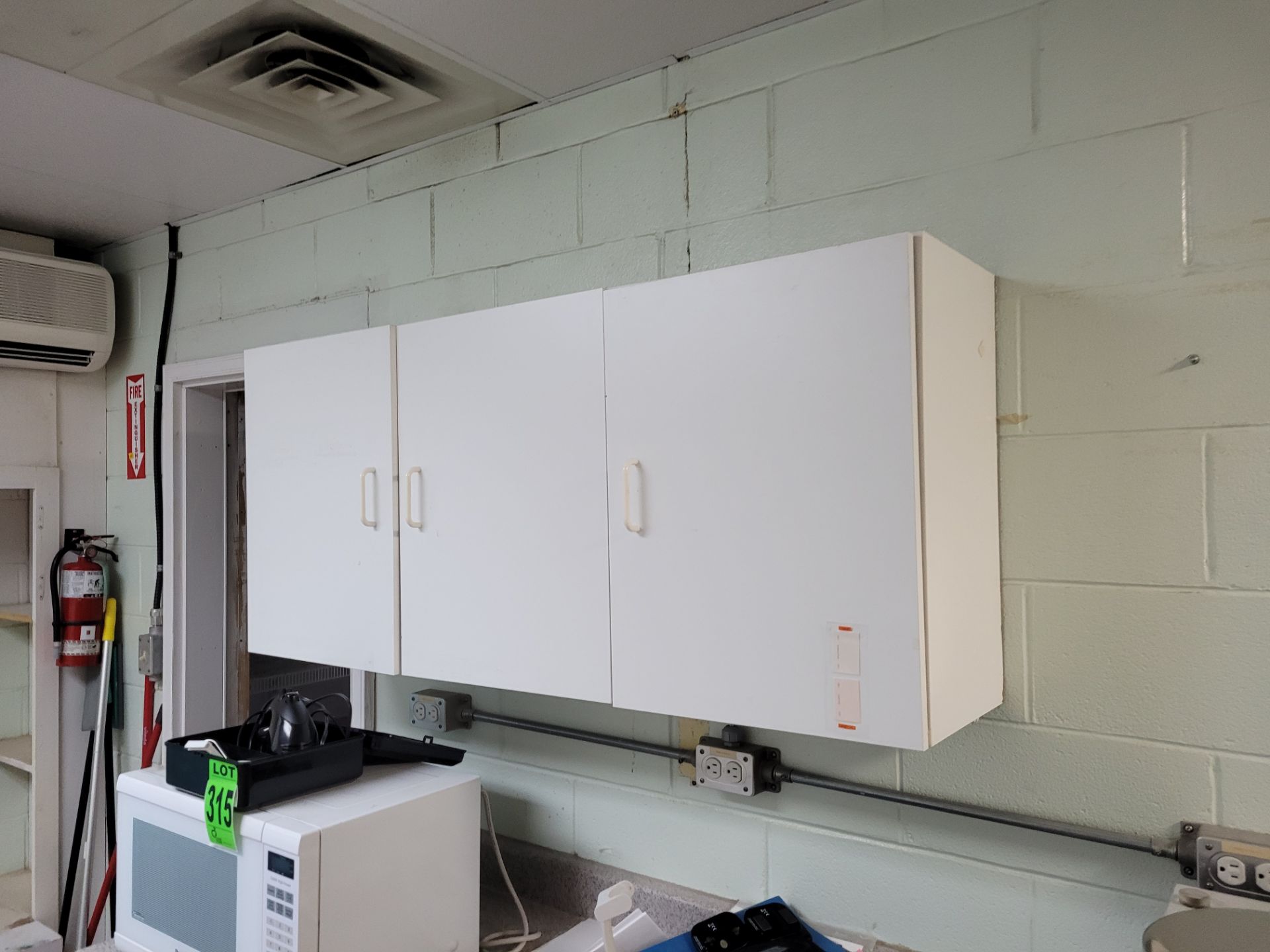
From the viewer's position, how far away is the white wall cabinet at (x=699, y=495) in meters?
1.19

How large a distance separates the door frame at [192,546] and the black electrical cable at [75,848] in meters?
0.39

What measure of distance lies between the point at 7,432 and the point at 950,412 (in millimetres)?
2960

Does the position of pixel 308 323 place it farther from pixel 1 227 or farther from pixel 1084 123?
pixel 1084 123

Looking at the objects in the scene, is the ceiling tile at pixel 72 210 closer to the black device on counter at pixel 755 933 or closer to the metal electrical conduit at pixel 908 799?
the metal electrical conduit at pixel 908 799

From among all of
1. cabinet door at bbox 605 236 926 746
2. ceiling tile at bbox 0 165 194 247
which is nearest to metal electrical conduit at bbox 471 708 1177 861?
cabinet door at bbox 605 236 926 746

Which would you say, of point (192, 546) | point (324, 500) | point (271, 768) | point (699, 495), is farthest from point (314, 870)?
point (192, 546)

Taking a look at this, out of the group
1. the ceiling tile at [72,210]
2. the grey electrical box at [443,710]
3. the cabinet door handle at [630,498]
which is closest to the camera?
the cabinet door handle at [630,498]

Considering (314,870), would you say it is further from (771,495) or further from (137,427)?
(137,427)

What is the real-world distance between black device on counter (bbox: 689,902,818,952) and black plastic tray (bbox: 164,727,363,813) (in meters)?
0.71

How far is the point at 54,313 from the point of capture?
2.86 metres

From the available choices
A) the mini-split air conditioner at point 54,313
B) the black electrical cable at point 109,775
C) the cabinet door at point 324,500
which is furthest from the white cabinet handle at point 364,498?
the black electrical cable at point 109,775

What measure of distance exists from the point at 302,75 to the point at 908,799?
179 cm

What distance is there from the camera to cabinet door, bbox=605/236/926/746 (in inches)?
46.6

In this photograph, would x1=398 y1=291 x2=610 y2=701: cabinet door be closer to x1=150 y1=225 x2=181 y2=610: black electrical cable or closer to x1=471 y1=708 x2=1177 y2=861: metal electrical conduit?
x1=471 y1=708 x2=1177 y2=861: metal electrical conduit
